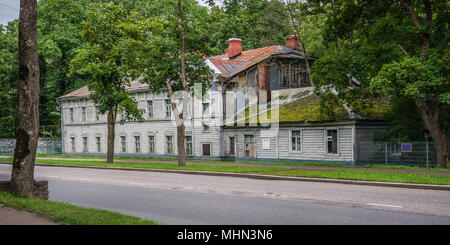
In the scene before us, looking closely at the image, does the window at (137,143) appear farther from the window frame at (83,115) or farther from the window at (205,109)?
the window at (205,109)

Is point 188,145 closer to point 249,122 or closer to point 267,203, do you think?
point 249,122

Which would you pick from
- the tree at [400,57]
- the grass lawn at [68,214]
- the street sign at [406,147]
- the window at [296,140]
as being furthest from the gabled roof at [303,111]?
the grass lawn at [68,214]

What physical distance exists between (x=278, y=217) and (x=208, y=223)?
162cm

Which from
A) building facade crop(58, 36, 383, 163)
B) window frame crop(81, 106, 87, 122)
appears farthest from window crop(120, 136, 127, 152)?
window frame crop(81, 106, 87, 122)

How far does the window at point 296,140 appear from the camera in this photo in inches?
1206

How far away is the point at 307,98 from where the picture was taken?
32.4 m

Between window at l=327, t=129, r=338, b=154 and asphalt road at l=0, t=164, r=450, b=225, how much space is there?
11619mm

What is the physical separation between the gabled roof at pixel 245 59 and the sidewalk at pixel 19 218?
2612 cm

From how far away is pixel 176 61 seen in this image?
27.8 m

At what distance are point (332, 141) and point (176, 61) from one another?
1093 centimetres

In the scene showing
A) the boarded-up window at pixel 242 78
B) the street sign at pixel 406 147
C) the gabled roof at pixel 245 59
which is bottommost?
the street sign at pixel 406 147

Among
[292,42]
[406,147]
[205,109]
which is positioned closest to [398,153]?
[406,147]

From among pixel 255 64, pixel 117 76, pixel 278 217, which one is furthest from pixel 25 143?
pixel 255 64

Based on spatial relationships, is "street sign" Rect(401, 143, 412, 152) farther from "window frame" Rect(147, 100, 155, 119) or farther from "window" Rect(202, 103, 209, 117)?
"window frame" Rect(147, 100, 155, 119)
